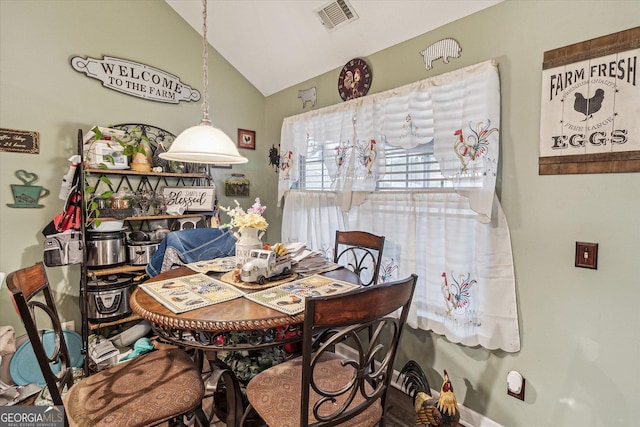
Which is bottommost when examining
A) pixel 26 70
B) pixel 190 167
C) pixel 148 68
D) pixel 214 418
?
pixel 214 418

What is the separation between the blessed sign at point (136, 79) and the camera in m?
2.42

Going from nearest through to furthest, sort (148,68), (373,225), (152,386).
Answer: (152,386), (373,225), (148,68)

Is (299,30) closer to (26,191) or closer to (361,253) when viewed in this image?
(361,253)

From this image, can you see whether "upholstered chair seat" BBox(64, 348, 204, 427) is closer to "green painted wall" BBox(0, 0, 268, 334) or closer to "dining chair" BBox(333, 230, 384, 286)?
"dining chair" BBox(333, 230, 384, 286)

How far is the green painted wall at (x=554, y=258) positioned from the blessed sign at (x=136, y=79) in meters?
2.25

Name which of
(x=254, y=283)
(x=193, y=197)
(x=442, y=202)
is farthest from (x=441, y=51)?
(x=193, y=197)

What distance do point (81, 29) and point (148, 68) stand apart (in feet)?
1.57

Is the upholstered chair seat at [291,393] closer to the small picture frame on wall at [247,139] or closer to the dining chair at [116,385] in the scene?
the dining chair at [116,385]

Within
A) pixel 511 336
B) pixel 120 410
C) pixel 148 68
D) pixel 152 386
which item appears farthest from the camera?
pixel 148 68

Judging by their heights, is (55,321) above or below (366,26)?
below

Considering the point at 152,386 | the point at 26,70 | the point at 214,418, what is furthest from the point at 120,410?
the point at 26,70

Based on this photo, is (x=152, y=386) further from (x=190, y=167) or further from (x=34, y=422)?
(x=190, y=167)

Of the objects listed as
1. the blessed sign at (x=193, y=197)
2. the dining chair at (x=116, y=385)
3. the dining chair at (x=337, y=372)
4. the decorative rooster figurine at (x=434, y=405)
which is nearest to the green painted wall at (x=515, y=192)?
the decorative rooster figurine at (x=434, y=405)

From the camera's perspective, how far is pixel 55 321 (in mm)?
1314
